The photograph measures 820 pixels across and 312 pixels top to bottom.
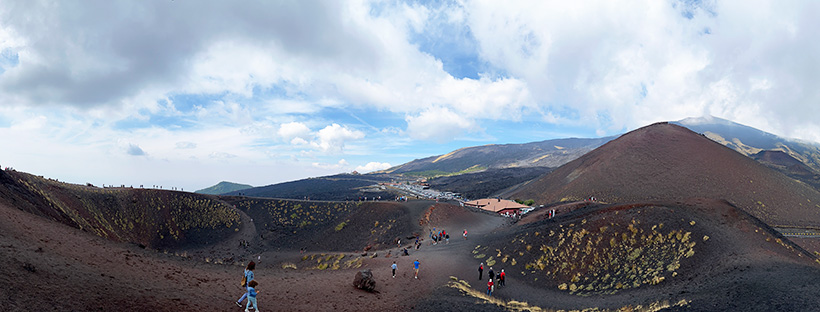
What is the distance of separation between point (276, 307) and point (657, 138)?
108 meters

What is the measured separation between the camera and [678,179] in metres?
72.7

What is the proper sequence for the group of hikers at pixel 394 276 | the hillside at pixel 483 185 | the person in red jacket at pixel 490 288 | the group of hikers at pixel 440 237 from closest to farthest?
the group of hikers at pixel 394 276 → the person in red jacket at pixel 490 288 → the group of hikers at pixel 440 237 → the hillside at pixel 483 185

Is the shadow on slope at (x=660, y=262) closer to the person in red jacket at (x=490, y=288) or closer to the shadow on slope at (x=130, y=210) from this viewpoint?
the person in red jacket at (x=490, y=288)

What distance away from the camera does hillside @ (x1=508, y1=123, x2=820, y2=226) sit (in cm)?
6400

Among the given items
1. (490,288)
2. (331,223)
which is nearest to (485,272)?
(490,288)

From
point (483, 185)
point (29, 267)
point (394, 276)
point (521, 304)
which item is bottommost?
point (521, 304)

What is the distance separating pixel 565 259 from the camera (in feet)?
86.6

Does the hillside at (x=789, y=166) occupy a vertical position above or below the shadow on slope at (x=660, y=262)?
above

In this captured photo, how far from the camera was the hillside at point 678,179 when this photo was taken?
210 feet

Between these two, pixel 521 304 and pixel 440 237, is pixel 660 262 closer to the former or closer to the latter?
pixel 521 304

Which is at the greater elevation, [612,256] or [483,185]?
[483,185]

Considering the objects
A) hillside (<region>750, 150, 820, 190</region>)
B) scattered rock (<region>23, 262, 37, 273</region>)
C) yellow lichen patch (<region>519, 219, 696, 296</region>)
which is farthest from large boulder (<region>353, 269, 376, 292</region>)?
hillside (<region>750, 150, 820, 190</region>)

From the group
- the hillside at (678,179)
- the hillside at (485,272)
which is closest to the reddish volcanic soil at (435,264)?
the hillside at (485,272)

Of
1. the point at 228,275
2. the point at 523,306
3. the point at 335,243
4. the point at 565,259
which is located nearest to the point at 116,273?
the point at 228,275
